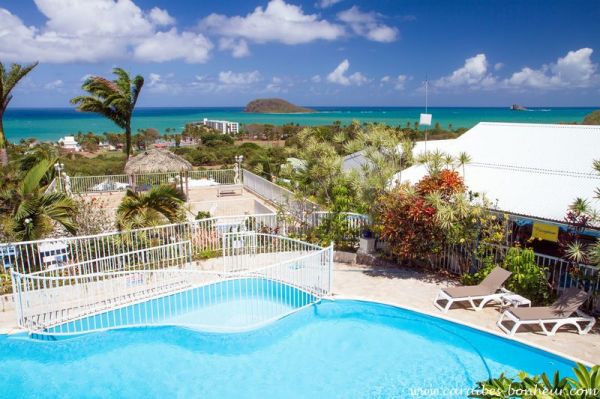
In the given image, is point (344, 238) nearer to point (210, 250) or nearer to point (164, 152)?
point (210, 250)

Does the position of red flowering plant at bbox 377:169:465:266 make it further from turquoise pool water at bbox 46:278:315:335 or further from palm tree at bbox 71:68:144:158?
palm tree at bbox 71:68:144:158

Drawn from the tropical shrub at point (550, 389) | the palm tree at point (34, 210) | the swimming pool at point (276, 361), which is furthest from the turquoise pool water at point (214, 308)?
the tropical shrub at point (550, 389)

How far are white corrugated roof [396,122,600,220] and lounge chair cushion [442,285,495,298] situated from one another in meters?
2.03

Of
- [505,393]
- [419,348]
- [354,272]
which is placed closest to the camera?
[505,393]

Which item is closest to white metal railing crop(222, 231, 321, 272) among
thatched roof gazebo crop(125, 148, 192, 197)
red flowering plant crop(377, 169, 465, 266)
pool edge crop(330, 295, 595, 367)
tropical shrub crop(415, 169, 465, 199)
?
pool edge crop(330, 295, 595, 367)

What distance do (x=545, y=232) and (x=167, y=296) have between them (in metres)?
9.28

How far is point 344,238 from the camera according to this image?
13383 mm

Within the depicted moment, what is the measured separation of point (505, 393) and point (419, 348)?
5.47 meters

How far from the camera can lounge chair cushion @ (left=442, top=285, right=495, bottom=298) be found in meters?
9.55

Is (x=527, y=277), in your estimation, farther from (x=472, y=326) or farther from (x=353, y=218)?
(x=353, y=218)

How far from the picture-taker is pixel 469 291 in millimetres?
9672

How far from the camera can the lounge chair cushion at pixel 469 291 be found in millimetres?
9547

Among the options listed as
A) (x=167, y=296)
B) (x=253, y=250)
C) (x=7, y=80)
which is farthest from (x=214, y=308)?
(x=7, y=80)

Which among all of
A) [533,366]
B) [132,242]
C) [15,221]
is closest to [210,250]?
[132,242]
